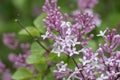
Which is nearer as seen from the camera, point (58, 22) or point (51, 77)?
point (58, 22)

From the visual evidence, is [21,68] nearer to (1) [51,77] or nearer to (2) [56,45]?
(1) [51,77]

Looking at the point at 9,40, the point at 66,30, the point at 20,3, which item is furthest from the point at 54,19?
the point at 20,3

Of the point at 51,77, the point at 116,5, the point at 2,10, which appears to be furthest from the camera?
the point at 2,10

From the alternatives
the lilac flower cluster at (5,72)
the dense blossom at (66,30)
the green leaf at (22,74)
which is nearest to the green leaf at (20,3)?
the lilac flower cluster at (5,72)

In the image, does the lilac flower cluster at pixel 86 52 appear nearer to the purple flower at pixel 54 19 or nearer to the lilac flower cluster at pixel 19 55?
the purple flower at pixel 54 19

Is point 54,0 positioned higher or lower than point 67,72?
higher

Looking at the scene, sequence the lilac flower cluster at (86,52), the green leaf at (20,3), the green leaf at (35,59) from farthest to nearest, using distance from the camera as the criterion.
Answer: the green leaf at (20,3), the green leaf at (35,59), the lilac flower cluster at (86,52)

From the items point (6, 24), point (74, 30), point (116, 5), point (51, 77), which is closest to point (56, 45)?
point (74, 30)

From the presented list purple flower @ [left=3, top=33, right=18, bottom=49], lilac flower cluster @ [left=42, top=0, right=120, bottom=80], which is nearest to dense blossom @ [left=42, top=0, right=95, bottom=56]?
lilac flower cluster @ [left=42, top=0, right=120, bottom=80]
